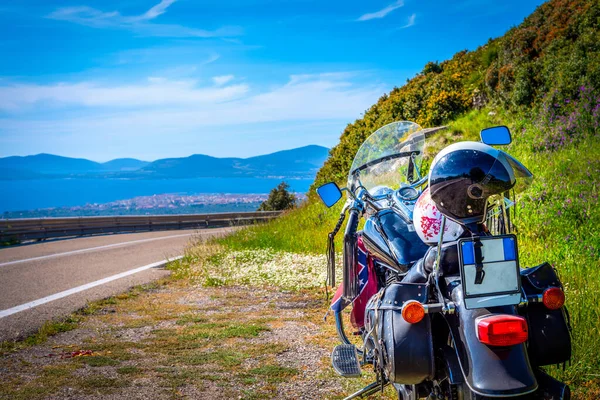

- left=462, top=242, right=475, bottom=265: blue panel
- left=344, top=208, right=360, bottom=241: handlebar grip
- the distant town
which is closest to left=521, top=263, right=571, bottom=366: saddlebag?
left=462, top=242, right=475, bottom=265: blue panel

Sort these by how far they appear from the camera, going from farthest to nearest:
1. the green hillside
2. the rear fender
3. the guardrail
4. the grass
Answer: the guardrail < the green hillside < the grass < the rear fender

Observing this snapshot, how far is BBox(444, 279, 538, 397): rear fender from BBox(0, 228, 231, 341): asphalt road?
579 cm

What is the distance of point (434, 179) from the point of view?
8.58 feet

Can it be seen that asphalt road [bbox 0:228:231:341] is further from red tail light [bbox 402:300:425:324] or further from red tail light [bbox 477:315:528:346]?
red tail light [bbox 477:315:528:346]

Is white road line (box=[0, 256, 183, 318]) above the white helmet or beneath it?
beneath

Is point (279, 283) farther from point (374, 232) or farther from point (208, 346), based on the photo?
point (374, 232)

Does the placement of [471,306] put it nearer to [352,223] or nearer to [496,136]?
[496,136]

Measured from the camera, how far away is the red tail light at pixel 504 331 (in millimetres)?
2277

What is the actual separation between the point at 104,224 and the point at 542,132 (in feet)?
→ 64.3

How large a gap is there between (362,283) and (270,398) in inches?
47.1

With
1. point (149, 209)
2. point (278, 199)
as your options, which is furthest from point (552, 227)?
point (149, 209)

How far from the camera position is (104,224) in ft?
85.5

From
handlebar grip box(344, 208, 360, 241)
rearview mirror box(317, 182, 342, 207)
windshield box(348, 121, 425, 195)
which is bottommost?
handlebar grip box(344, 208, 360, 241)

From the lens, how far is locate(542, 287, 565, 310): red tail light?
2586 mm
